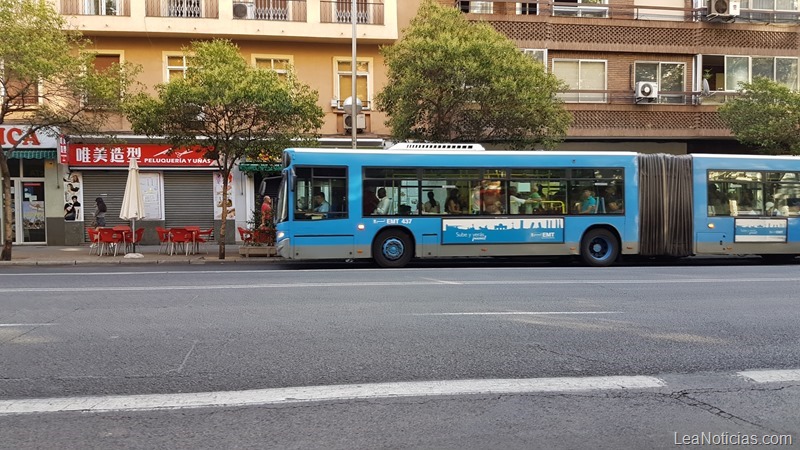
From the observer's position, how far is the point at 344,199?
52.4 ft

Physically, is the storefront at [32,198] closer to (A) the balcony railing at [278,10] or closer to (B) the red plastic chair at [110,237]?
(B) the red plastic chair at [110,237]

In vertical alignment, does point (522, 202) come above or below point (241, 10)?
below

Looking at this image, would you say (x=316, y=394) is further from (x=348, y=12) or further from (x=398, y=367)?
(x=348, y=12)

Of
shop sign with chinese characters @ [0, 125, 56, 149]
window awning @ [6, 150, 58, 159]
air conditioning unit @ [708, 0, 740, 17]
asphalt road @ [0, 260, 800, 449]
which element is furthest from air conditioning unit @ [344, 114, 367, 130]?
asphalt road @ [0, 260, 800, 449]

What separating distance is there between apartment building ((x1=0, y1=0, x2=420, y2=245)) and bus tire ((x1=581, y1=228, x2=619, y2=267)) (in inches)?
379

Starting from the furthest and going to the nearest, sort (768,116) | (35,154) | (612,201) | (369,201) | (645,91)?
(645,91), (35,154), (768,116), (612,201), (369,201)

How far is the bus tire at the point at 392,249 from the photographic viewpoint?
16.2 metres

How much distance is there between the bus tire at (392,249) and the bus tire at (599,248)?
4.46m

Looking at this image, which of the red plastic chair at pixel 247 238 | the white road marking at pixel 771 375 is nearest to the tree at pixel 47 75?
the red plastic chair at pixel 247 238

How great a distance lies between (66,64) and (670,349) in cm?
1578

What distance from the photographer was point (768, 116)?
68.9 ft

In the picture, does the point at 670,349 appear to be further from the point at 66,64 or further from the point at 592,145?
the point at 592,145

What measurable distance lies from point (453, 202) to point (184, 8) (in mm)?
12691

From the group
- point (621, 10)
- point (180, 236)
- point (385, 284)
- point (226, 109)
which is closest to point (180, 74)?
point (226, 109)
